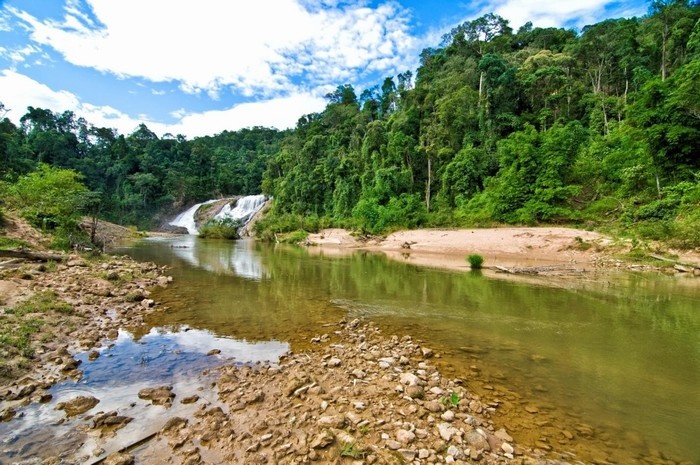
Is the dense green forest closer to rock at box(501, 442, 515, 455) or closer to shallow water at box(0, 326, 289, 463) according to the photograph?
shallow water at box(0, 326, 289, 463)

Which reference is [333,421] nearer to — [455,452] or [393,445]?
[393,445]

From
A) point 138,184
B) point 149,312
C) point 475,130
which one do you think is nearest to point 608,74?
point 475,130

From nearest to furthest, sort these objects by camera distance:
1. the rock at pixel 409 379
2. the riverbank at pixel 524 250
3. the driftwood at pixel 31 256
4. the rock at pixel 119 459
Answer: the rock at pixel 119 459
the rock at pixel 409 379
the driftwood at pixel 31 256
the riverbank at pixel 524 250

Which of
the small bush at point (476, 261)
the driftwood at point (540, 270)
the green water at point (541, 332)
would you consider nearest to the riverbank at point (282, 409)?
the green water at point (541, 332)

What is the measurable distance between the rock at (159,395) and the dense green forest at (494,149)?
22.4 metres

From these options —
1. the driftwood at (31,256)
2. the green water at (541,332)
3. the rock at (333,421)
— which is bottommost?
the green water at (541,332)

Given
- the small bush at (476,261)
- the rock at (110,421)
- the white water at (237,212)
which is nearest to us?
Answer: the rock at (110,421)

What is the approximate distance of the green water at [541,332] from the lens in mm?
4195

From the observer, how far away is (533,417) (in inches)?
171

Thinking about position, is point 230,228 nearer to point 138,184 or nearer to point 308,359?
point 138,184

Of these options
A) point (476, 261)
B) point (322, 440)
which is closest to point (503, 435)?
point (322, 440)

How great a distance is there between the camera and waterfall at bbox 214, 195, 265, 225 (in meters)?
66.3

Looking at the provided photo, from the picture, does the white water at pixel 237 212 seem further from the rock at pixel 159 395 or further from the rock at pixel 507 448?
the rock at pixel 507 448

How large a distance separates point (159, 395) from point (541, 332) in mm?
8158
